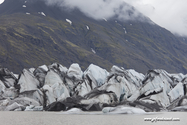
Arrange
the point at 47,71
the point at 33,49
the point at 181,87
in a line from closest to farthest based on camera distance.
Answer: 1. the point at 181,87
2. the point at 47,71
3. the point at 33,49

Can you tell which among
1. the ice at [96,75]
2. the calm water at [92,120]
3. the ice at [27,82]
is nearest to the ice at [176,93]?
the ice at [96,75]

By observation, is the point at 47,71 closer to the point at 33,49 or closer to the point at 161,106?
the point at 161,106

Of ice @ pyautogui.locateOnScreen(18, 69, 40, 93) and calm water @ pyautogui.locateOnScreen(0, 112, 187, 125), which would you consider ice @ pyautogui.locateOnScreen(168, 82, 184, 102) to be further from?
ice @ pyautogui.locateOnScreen(18, 69, 40, 93)

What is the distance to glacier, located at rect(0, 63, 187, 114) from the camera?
35500 mm

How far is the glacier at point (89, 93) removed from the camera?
3550 cm

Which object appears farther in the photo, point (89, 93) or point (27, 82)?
point (27, 82)

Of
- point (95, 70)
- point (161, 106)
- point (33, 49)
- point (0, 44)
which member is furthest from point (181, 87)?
point (33, 49)

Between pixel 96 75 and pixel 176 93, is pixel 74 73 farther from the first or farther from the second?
pixel 176 93

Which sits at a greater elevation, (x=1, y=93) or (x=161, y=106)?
(x=161, y=106)

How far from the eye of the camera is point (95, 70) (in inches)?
2168

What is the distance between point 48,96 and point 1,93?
817 cm

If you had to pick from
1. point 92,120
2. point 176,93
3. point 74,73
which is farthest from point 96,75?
point 92,120

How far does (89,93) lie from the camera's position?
39188 mm

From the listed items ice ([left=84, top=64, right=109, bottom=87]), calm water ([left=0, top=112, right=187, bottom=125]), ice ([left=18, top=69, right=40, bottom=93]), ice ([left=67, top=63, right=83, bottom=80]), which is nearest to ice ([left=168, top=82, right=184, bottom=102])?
ice ([left=84, top=64, right=109, bottom=87])
